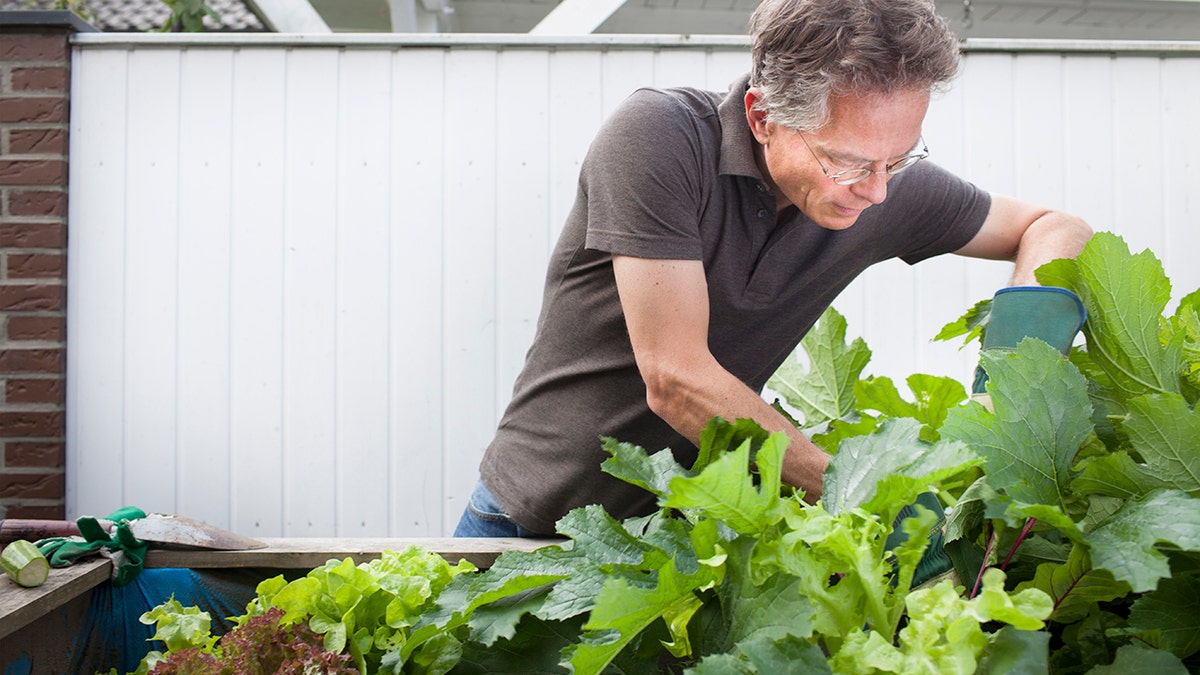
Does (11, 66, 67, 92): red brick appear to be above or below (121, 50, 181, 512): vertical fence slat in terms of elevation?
above

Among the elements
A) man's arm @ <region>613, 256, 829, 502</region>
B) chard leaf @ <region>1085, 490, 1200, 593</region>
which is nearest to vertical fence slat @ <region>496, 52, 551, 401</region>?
man's arm @ <region>613, 256, 829, 502</region>

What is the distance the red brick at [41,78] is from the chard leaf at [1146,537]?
250cm

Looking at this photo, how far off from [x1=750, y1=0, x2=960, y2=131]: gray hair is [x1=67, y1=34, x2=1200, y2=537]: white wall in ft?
4.14

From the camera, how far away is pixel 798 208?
51.6 inches

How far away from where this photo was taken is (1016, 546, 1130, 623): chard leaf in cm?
65

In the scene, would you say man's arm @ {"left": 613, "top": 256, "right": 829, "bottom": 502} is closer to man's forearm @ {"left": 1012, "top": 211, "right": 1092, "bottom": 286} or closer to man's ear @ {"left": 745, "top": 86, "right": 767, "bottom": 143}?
man's ear @ {"left": 745, "top": 86, "right": 767, "bottom": 143}

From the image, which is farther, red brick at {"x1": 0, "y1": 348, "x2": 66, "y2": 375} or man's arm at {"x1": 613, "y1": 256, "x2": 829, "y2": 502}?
red brick at {"x1": 0, "y1": 348, "x2": 66, "y2": 375}

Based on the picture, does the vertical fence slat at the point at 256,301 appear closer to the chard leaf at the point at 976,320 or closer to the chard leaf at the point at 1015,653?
the chard leaf at the point at 976,320

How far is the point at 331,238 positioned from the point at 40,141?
765 mm

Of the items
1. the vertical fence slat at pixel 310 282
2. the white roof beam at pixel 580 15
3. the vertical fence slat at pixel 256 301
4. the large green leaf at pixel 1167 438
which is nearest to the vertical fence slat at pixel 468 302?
the vertical fence slat at pixel 310 282

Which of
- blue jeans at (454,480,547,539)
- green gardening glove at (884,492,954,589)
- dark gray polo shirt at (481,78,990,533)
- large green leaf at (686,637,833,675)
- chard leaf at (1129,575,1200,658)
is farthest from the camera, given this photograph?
blue jeans at (454,480,547,539)

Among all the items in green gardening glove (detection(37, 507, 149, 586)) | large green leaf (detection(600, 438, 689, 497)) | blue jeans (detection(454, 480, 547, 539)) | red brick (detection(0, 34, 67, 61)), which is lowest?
blue jeans (detection(454, 480, 547, 539))

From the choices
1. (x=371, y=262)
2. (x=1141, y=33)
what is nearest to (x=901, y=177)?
(x=371, y=262)

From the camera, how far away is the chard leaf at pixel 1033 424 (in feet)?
2.22
